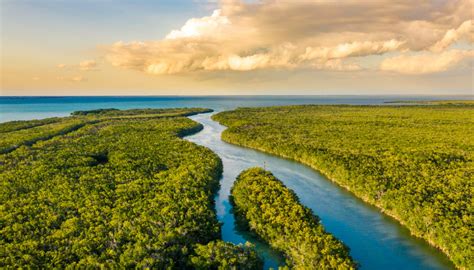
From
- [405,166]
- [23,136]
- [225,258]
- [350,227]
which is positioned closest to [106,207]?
[225,258]

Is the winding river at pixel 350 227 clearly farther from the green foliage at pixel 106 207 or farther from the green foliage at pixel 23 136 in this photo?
the green foliage at pixel 23 136

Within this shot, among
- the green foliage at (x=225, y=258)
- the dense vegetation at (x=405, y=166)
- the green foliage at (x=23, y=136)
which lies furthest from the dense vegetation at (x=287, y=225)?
the green foliage at (x=23, y=136)

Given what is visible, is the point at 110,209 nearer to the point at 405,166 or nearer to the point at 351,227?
the point at 351,227

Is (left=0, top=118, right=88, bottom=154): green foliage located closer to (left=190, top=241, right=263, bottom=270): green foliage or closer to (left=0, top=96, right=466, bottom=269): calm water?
(left=0, top=96, right=466, bottom=269): calm water

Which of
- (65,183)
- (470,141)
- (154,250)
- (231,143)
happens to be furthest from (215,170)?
(470,141)

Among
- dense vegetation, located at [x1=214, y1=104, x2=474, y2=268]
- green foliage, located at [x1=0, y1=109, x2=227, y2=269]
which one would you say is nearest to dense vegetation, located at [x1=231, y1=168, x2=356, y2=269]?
green foliage, located at [x1=0, y1=109, x2=227, y2=269]
